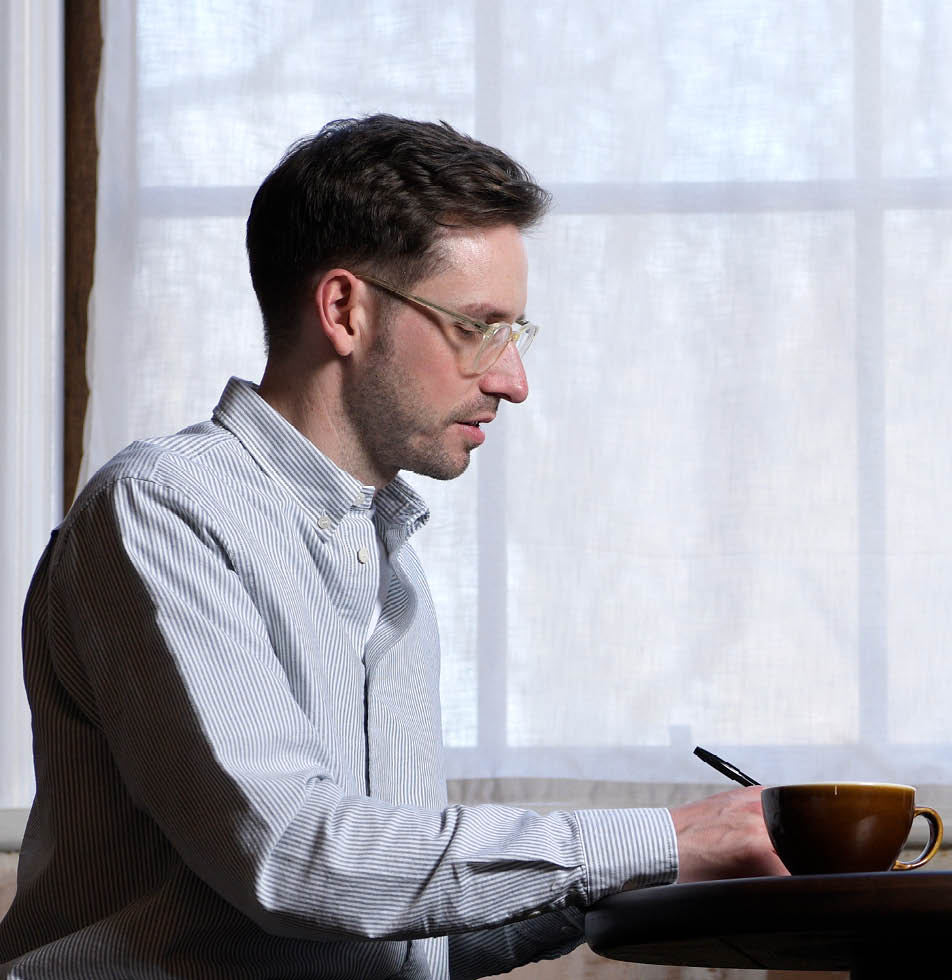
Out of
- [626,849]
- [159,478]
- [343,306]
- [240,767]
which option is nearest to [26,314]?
[343,306]

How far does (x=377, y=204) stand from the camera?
1486 millimetres

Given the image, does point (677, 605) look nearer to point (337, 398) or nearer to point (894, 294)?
point (894, 294)

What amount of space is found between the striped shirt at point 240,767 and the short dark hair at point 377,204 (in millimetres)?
201

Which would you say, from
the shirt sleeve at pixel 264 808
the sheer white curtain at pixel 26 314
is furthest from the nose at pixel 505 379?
the sheer white curtain at pixel 26 314

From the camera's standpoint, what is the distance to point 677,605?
2078 mm

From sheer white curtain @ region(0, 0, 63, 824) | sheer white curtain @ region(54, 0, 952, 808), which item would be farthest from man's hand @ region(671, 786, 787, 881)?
sheer white curtain @ region(0, 0, 63, 824)

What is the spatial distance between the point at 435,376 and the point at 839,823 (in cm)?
67

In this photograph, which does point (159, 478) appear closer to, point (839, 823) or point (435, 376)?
point (435, 376)

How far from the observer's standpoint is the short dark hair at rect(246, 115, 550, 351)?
1.48 metres

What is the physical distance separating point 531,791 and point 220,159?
42.8 inches

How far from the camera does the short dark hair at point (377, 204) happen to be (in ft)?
4.86

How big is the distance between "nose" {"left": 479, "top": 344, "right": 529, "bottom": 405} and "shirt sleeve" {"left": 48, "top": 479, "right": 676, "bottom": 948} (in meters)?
0.44

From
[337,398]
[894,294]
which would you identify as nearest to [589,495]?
[894,294]

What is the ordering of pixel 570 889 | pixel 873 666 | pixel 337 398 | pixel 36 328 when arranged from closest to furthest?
1. pixel 570 889
2. pixel 337 398
3. pixel 873 666
4. pixel 36 328
